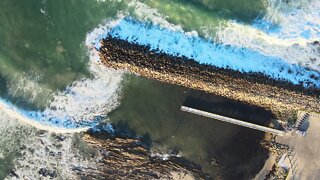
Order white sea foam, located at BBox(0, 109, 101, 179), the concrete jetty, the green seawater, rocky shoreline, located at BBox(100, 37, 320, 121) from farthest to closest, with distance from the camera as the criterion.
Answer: the concrete jetty
white sea foam, located at BBox(0, 109, 101, 179)
the green seawater
rocky shoreline, located at BBox(100, 37, 320, 121)

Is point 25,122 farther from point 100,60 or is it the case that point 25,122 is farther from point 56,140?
point 100,60

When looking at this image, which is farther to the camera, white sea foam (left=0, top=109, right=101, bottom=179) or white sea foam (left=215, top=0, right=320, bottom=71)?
white sea foam (left=0, top=109, right=101, bottom=179)

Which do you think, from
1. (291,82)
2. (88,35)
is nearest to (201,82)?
(291,82)

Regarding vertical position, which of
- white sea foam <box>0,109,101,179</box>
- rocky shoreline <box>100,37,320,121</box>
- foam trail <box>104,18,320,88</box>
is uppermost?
foam trail <box>104,18,320,88</box>

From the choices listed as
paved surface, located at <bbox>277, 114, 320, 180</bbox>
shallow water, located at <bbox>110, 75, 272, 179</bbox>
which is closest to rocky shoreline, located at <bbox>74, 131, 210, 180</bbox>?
shallow water, located at <bbox>110, 75, 272, 179</bbox>

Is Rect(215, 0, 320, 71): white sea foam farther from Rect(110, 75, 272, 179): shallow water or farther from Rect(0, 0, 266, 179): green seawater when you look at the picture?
Rect(110, 75, 272, 179): shallow water

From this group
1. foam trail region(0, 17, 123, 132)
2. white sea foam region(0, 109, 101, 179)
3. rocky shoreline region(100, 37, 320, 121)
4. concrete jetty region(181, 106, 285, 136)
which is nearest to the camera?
rocky shoreline region(100, 37, 320, 121)
